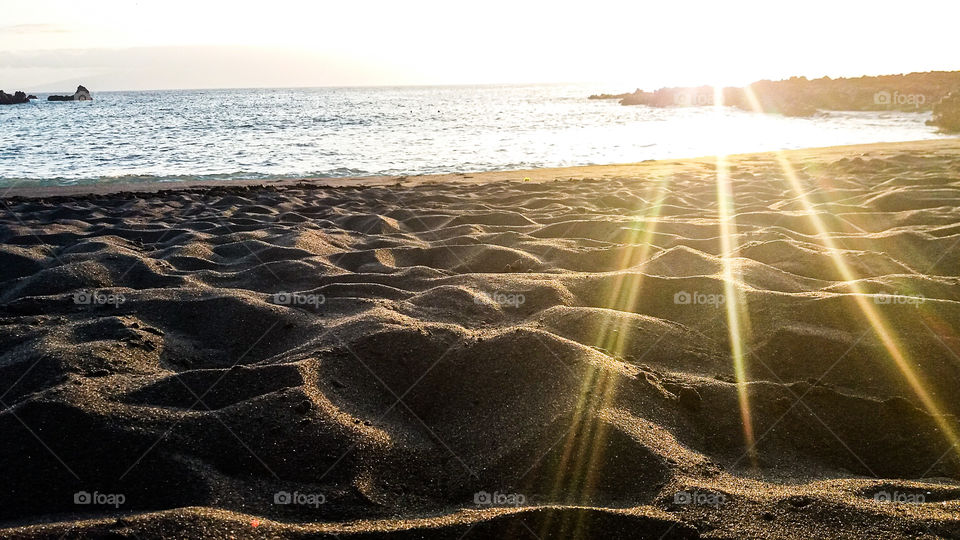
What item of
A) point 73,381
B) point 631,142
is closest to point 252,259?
point 73,381

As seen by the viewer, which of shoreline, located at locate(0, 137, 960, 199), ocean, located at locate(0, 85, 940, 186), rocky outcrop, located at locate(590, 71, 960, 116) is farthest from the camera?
rocky outcrop, located at locate(590, 71, 960, 116)

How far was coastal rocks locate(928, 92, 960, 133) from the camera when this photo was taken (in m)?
16.7

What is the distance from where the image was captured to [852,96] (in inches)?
1214

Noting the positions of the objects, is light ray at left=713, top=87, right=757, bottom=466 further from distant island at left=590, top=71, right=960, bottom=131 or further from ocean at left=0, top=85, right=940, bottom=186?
distant island at left=590, top=71, right=960, bottom=131

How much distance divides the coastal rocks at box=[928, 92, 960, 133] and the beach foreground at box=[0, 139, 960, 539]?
574 inches

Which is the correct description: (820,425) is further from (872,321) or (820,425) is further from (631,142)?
(631,142)

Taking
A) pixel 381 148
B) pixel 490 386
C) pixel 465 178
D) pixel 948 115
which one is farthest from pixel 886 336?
pixel 948 115

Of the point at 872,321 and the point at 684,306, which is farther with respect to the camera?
the point at 684,306

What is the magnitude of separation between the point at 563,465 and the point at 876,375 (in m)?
1.66

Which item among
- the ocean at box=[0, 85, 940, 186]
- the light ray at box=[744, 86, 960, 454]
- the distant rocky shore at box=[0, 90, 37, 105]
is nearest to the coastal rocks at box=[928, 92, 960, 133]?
the ocean at box=[0, 85, 940, 186]

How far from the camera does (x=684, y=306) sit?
144 inches

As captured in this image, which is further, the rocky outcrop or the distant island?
the rocky outcrop

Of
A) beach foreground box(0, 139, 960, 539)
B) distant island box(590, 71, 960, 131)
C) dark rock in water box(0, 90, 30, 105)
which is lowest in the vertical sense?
beach foreground box(0, 139, 960, 539)

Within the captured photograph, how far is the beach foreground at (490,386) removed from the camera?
Result: 1.95 metres
